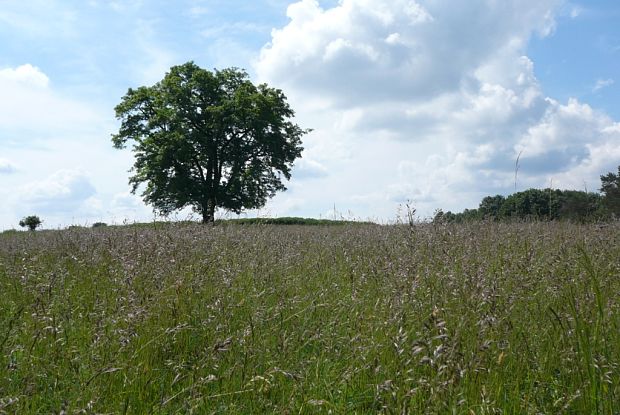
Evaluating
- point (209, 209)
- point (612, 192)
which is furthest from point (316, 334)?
point (209, 209)

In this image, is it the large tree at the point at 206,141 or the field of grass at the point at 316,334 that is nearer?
the field of grass at the point at 316,334

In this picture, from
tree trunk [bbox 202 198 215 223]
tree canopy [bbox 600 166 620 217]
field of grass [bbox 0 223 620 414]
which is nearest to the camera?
field of grass [bbox 0 223 620 414]

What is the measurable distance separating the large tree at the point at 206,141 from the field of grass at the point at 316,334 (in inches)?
925

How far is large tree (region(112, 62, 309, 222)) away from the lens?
29188 millimetres

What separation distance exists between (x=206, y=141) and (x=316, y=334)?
27.7m

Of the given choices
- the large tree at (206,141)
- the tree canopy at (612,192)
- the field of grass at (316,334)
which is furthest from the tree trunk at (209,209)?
the field of grass at (316,334)

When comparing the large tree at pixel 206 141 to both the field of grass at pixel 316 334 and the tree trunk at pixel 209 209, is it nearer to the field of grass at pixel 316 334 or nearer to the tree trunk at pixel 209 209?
the tree trunk at pixel 209 209

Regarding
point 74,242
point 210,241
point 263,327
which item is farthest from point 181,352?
point 74,242

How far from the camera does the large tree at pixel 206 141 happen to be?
95.8 feet

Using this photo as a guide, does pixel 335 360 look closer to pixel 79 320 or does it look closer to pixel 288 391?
pixel 288 391

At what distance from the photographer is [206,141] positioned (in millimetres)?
29781

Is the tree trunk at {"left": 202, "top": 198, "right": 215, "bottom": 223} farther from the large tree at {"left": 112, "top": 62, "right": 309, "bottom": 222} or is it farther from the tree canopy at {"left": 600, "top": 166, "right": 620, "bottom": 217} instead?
the tree canopy at {"left": 600, "top": 166, "right": 620, "bottom": 217}

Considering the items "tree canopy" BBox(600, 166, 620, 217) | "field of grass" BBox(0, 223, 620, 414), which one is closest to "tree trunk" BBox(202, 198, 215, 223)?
"tree canopy" BBox(600, 166, 620, 217)

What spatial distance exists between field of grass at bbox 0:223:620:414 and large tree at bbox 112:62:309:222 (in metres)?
23.5
